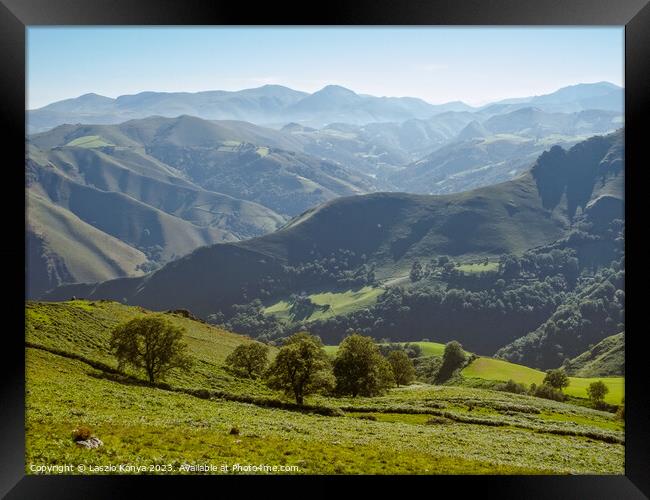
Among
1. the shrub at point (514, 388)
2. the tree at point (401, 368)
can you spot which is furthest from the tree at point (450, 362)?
the tree at point (401, 368)

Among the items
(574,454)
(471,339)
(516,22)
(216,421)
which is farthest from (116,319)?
(471,339)

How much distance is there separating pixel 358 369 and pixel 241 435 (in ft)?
75.4

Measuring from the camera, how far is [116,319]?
149ft

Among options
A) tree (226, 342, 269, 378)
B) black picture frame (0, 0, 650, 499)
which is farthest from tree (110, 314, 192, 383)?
black picture frame (0, 0, 650, 499)

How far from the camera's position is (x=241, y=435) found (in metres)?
13.3

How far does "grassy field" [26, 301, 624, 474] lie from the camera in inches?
436

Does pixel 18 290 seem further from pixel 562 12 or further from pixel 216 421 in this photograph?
pixel 562 12

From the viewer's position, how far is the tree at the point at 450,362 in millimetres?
85906

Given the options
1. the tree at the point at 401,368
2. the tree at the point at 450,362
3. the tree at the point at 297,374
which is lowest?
the tree at the point at 450,362

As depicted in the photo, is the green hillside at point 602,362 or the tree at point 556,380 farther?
the green hillside at point 602,362

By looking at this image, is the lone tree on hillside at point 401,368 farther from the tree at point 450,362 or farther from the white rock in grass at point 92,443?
the white rock in grass at point 92,443

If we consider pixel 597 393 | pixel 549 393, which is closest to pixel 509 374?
pixel 549 393

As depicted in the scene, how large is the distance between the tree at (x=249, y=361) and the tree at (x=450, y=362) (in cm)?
5067

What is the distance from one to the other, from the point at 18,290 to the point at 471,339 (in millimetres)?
186209
